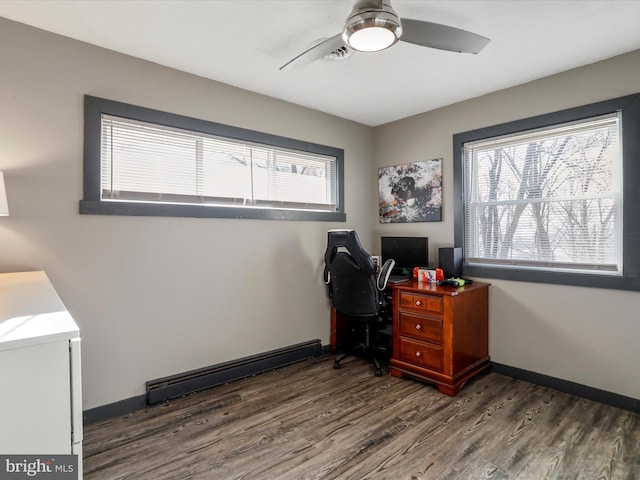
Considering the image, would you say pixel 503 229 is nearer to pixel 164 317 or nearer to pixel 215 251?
pixel 215 251

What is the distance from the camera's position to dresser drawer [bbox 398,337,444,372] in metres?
2.76

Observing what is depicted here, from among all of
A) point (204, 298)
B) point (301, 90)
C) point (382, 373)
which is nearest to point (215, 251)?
point (204, 298)

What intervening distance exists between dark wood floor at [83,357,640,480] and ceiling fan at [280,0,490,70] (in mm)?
2221

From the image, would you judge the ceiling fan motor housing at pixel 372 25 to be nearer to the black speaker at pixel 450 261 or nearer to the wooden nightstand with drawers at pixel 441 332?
the wooden nightstand with drawers at pixel 441 332

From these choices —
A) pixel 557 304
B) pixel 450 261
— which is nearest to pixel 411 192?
pixel 450 261

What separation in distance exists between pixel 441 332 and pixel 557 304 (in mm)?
954

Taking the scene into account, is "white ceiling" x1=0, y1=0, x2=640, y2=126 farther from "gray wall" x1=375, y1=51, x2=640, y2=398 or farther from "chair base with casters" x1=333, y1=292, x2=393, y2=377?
"chair base with casters" x1=333, y1=292, x2=393, y2=377

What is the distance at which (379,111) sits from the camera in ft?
11.8

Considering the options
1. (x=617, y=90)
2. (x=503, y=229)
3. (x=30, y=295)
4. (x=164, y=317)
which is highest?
(x=617, y=90)

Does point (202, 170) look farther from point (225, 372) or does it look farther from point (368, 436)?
point (368, 436)

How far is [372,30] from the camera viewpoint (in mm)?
1629

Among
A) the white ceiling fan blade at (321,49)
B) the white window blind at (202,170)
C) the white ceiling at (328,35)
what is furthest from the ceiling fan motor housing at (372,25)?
the white window blind at (202,170)

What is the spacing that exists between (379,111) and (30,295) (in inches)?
127

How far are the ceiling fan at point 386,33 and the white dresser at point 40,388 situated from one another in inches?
65.7
